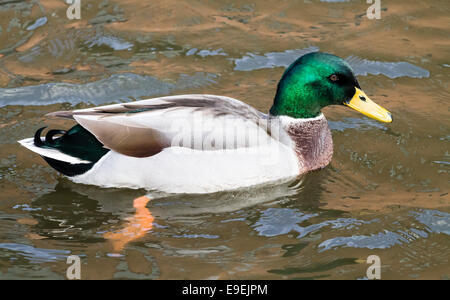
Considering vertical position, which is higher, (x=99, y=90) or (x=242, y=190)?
(x=99, y=90)

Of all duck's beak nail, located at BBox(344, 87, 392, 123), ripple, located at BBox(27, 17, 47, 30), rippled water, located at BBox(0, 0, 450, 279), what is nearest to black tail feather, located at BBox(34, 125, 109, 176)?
rippled water, located at BBox(0, 0, 450, 279)

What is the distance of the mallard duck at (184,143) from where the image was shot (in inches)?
236

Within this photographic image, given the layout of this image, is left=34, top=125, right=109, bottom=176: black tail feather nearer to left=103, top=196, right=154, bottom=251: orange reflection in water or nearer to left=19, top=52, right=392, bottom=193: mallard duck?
left=19, top=52, right=392, bottom=193: mallard duck

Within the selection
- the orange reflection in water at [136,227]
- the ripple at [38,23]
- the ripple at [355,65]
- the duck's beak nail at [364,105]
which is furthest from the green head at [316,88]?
the ripple at [38,23]

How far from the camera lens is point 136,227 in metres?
5.73

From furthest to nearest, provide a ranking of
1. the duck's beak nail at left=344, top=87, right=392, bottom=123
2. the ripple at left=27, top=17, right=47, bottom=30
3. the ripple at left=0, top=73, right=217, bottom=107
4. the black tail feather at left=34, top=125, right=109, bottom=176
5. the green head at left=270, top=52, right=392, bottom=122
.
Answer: the ripple at left=27, top=17, right=47, bottom=30 → the ripple at left=0, top=73, right=217, bottom=107 → the duck's beak nail at left=344, top=87, right=392, bottom=123 → the green head at left=270, top=52, right=392, bottom=122 → the black tail feather at left=34, top=125, right=109, bottom=176

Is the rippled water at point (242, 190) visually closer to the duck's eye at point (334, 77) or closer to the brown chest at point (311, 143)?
the brown chest at point (311, 143)

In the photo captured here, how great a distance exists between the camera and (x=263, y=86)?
7.90 metres

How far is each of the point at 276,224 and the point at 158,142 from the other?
117 centimetres

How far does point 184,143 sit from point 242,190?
0.66m

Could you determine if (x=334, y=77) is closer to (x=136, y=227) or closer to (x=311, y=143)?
(x=311, y=143)

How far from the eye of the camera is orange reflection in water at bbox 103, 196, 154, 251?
5.52 m

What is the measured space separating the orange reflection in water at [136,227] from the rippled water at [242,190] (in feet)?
0.05

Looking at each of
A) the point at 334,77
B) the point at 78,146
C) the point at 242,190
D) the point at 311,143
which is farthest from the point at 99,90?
the point at 334,77
